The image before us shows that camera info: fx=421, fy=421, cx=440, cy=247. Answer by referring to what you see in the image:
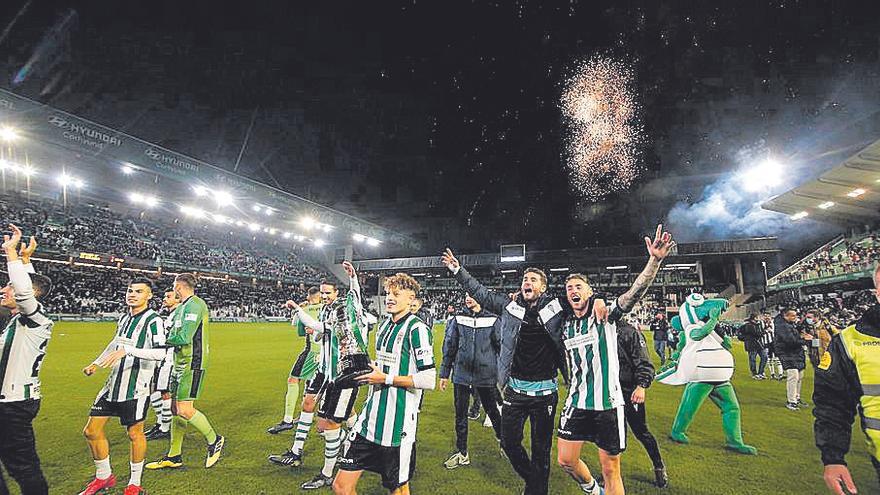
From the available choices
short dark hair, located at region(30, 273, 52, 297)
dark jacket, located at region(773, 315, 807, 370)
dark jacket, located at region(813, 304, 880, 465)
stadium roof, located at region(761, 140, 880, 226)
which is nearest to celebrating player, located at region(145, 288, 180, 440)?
short dark hair, located at region(30, 273, 52, 297)

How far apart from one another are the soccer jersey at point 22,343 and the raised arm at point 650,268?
17.1 ft

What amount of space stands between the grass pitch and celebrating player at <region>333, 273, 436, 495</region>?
1801mm

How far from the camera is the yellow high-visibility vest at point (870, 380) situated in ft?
7.65

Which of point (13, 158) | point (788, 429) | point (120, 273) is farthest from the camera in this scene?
point (120, 273)

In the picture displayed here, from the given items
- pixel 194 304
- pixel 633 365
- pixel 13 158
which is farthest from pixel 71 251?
pixel 633 365

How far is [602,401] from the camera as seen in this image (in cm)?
386

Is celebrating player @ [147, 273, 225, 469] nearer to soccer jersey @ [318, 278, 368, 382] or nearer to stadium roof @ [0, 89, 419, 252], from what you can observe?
soccer jersey @ [318, 278, 368, 382]

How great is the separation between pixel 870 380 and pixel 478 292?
2977 millimetres

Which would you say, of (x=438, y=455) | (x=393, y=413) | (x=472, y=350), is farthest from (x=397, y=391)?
Answer: (x=438, y=455)

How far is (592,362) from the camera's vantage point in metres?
4.00

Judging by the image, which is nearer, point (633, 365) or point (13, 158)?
point (633, 365)

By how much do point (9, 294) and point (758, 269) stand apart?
48.0 metres

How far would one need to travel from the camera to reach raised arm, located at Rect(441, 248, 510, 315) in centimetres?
449

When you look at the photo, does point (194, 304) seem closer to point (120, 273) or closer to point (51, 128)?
point (51, 128)
